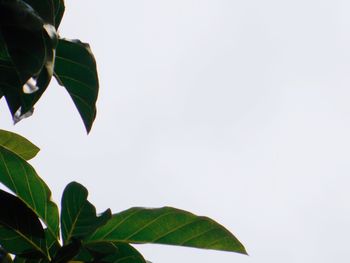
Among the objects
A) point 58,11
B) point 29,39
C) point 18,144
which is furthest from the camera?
point 18,144

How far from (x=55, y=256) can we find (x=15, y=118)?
9.2 inches

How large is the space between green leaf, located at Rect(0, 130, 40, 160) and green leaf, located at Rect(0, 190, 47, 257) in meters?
0.28

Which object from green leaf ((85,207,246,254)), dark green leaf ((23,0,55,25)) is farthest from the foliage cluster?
dark green leaf ((23,0,55,25))

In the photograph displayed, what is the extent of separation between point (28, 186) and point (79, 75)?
22cm

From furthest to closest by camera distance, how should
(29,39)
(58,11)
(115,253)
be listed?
(115,253)
(58,11)
(29,39)

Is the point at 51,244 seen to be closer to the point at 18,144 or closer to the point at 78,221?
the point at 78,221

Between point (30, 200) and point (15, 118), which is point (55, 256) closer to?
point (30, 200)

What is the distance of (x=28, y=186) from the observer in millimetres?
1252

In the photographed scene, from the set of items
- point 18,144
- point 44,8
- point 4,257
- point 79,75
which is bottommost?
point 4,257

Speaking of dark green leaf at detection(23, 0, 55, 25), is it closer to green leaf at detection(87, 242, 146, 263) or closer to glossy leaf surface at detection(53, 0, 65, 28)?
glossy leaf surface at detection(53, 0, 65, 28)

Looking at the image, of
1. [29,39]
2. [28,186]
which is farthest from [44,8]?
[28,186]

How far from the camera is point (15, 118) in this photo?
3.70 feet

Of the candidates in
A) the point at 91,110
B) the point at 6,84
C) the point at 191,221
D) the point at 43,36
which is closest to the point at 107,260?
the point at 191,221

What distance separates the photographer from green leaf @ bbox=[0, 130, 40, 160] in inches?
59.8
